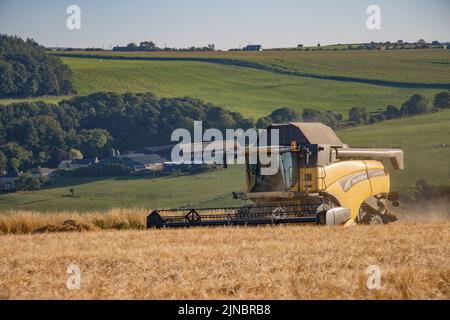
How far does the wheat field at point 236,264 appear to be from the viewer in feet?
36.7

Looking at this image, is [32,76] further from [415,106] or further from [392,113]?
[415,106]

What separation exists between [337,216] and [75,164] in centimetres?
5608

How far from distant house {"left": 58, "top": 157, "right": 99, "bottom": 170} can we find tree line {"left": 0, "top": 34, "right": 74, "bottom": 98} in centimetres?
2479

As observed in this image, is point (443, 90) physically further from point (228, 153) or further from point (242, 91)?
point (228, 153)

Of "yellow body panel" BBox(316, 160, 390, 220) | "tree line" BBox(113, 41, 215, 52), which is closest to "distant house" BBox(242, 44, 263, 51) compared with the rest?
"tree line" BBox(113, 41, 215, 52)

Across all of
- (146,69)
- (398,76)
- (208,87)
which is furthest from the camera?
(146,69)

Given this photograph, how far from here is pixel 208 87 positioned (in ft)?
333

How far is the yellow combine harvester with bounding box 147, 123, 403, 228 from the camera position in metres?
23.0

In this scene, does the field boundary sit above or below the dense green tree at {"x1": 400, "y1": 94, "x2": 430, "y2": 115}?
above

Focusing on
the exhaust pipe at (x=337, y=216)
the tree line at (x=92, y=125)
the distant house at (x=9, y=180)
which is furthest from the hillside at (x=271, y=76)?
the exhaust pipe at (x=337, y=216)

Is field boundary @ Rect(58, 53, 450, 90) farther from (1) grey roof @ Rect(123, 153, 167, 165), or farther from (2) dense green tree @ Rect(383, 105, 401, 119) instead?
(1) grey roof @ Rect(123, 153, 167, 165)

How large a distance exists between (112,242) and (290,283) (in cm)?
785

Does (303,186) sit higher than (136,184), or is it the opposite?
(303,186)

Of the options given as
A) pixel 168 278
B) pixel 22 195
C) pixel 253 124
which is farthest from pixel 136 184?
pixel 168 278
